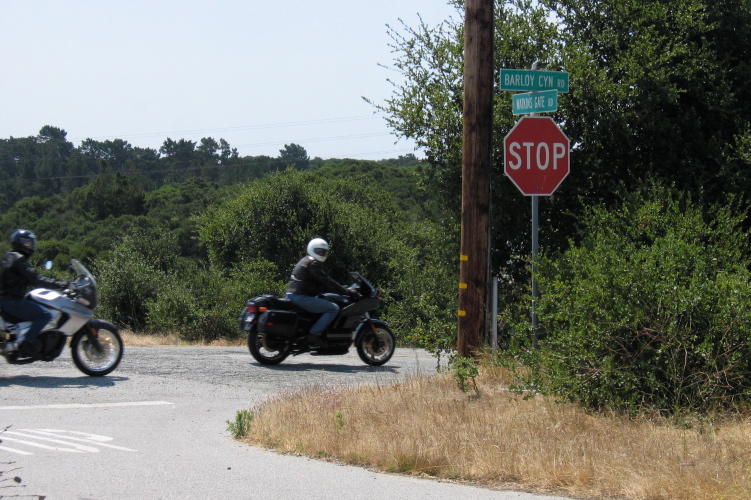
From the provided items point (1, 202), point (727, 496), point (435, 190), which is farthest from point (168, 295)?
point (1, 202)

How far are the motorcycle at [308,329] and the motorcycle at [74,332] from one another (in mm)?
2095

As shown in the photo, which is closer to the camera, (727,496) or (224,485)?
(727,496)

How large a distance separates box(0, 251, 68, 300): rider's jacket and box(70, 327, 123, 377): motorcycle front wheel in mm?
867

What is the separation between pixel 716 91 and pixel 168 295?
14865 millimetres

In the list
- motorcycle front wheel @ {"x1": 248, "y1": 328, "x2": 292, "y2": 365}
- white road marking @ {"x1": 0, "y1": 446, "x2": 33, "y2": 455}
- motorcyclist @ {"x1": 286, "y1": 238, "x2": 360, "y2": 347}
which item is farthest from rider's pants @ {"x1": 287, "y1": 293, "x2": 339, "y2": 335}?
white road marking @ {"x1": 0, "y1": 446, "x2": 33, "y2": 455}

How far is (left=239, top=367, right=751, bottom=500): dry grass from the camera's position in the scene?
5750 mm

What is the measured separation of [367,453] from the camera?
22.5ft

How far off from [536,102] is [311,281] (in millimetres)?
4781

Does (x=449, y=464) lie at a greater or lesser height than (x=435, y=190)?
lesser

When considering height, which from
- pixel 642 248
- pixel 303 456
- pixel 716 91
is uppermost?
pixel 716 91

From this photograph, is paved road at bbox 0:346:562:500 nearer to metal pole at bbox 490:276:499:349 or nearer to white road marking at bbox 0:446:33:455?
white road marking at bbox 0:446:33:455

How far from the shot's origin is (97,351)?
1144cm

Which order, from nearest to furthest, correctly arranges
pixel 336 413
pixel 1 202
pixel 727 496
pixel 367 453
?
pixel 727 496 < pixel 367 453 < pixel 336 413 < pixel 1 202

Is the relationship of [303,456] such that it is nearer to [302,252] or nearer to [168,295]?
[168,295]
